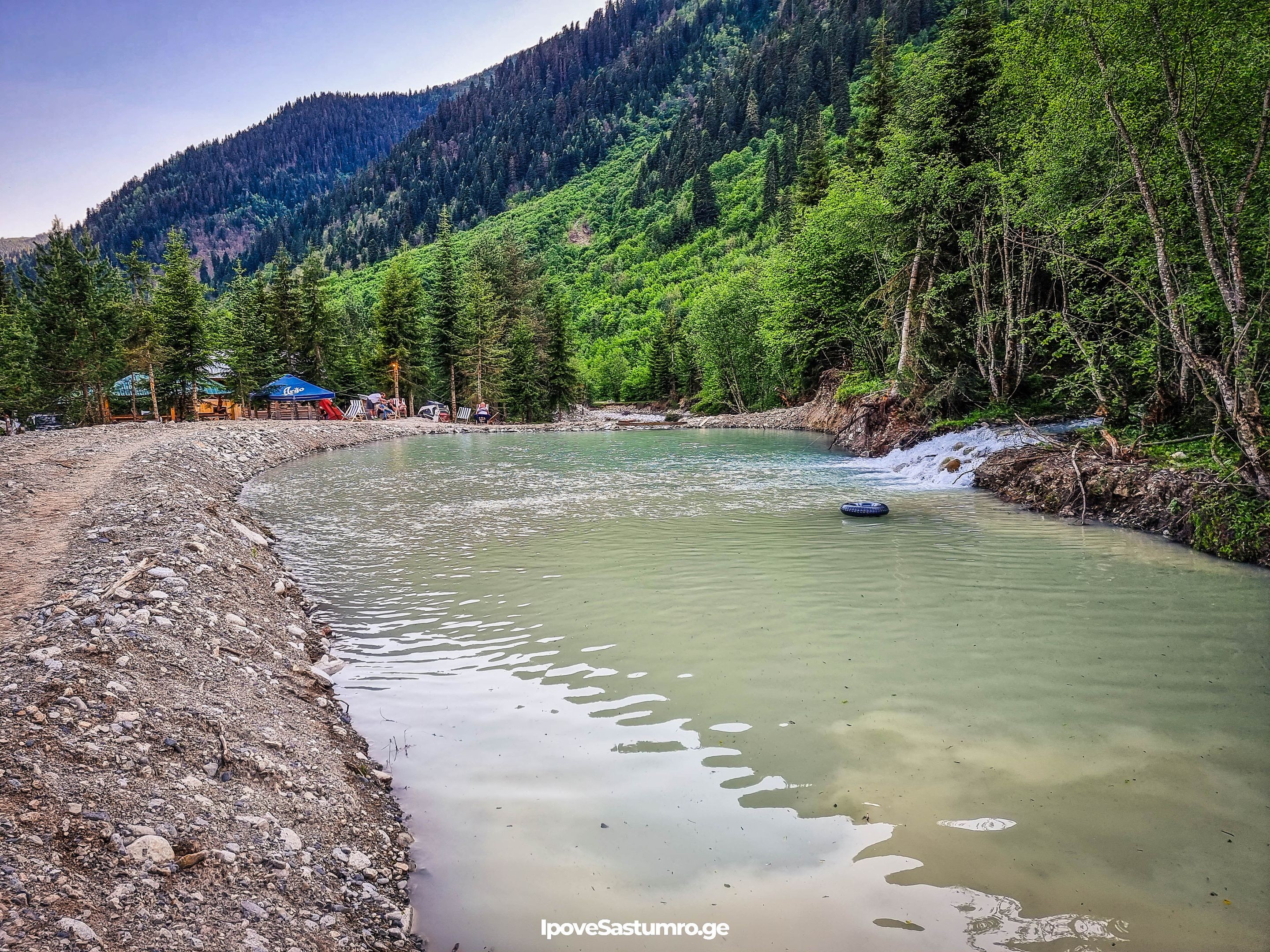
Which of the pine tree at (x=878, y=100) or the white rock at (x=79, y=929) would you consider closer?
the white rock at (x=79, y=929)

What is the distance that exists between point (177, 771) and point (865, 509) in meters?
11.6

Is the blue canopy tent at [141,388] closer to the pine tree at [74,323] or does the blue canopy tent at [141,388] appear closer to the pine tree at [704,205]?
the pine tree at [74,323]

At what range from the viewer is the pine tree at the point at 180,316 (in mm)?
40375

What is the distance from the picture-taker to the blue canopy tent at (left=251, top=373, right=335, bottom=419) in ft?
162

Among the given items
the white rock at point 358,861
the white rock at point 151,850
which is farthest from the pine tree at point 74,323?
the white rock at point 358,861

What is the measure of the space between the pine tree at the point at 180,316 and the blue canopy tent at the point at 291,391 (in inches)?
237

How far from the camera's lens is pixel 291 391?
4947cm

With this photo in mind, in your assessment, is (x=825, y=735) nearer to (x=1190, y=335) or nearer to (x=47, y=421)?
(x=1190, y=335)

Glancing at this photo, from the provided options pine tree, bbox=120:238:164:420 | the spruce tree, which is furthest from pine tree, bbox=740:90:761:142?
pine tree, bbox=120:238:164:420

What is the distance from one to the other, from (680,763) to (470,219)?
634 feet

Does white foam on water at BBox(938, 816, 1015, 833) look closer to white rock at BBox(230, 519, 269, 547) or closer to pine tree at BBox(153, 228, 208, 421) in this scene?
white rock at BBox(230, 519, 269, 547)

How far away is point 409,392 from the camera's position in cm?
5862

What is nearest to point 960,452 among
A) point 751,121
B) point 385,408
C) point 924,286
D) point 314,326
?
point 924,286

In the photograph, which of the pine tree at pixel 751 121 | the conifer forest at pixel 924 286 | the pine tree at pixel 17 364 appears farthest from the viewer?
the pine tree at pixel 751 121
